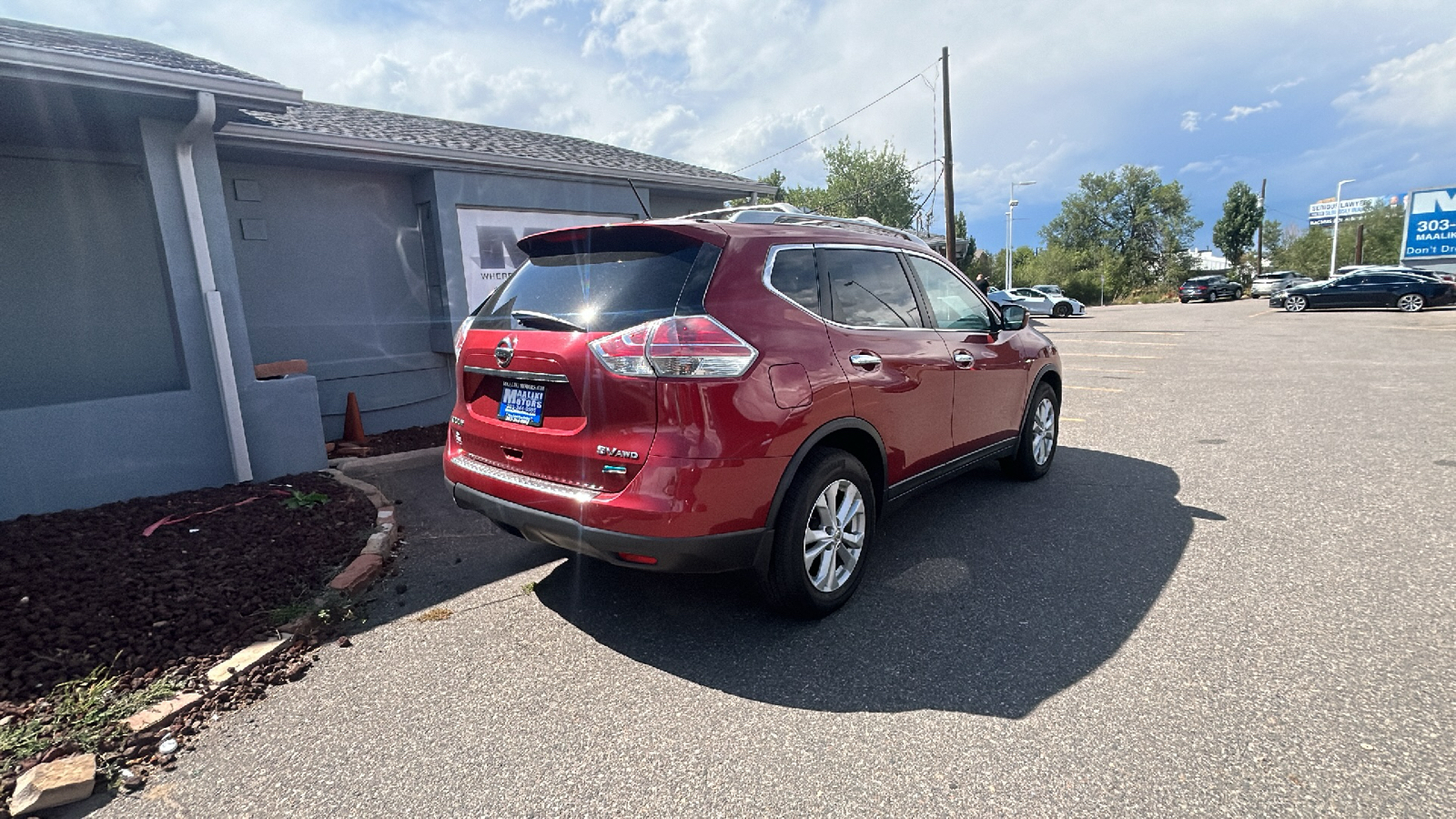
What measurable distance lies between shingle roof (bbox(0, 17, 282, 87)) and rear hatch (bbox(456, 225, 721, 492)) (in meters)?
3.56

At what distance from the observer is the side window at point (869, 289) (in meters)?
3.33

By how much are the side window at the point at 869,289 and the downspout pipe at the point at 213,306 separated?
4.72 m

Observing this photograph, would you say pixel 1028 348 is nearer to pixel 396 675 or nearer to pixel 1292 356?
pixel 396 675

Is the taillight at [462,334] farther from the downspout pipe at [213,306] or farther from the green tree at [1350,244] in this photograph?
the green tree at [1350,244]

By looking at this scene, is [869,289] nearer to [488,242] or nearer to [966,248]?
[488,242]

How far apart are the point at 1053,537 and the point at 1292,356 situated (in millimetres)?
11397

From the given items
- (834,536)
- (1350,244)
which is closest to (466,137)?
(834,536)

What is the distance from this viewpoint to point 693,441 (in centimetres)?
261

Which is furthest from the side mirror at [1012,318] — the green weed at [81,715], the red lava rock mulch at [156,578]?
the green weed at [81,715]

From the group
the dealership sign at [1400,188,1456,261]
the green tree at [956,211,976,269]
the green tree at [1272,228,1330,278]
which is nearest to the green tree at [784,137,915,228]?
the green tree at [956,211,976,269]

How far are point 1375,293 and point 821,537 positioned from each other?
1191 inches

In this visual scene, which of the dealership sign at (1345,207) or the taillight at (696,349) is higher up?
the dealership sign at (1345,207)

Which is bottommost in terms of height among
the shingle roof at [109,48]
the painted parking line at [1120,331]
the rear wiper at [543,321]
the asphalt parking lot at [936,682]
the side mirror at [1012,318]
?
→ the painted parking line at [1120,331]

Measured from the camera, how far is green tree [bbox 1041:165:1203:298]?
5800cm
